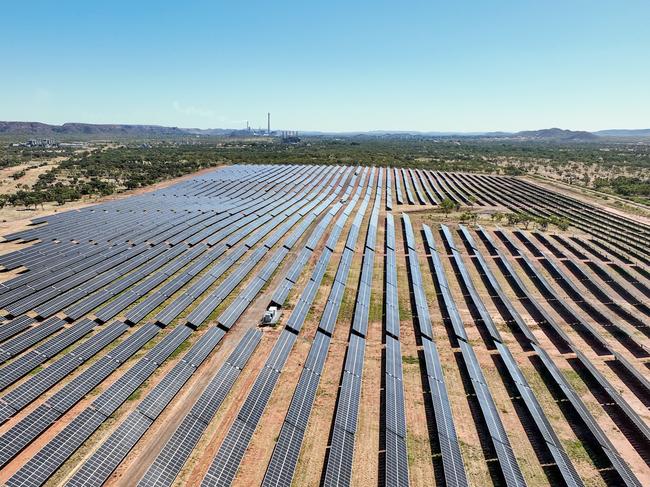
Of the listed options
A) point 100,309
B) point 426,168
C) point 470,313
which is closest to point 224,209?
point 100,309

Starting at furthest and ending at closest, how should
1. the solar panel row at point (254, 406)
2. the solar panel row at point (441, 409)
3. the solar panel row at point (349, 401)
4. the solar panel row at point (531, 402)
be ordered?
the solar panel row at point (531, 402) → the solar panel row at point (441, 409) → the solar panel row at point (349, 401) → the solar panel row at point (254, 406)

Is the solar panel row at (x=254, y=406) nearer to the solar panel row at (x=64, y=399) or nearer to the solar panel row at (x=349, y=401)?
the solar panel row at (x=349, y=401)

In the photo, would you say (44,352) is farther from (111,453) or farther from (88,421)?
(111,453)

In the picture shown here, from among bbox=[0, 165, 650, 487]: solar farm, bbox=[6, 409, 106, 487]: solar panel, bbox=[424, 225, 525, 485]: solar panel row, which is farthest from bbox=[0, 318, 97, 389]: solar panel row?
bbox=[424, 225, 525, 485]: solar panel row

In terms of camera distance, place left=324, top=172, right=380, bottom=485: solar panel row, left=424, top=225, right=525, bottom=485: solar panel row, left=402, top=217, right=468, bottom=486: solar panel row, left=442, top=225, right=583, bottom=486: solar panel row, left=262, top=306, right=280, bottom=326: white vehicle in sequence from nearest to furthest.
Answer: left=324, top=172, right=380, bottom=485: solar panel row < left=402, top=217, right=468, bottom=486: solar panel row < left=424, top=225, right=525, bottom=485: solar panel row < left=442, top=225, right=583, bottom=486: solar panel row < left=262, top=306, right=280, bottom=326: white vehicle

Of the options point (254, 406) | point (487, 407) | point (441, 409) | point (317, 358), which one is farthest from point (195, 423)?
point (487, 407)

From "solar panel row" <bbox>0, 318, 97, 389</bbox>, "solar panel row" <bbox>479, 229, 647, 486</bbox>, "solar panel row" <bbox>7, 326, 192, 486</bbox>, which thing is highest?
"solar panel row" <bbox>0, 318, 97, 389</bbox>

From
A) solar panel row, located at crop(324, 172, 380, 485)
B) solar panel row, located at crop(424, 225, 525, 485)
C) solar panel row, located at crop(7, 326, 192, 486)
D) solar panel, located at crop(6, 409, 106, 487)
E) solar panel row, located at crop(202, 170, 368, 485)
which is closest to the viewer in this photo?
solar panel, located at crop(6, 409, 106, 487)

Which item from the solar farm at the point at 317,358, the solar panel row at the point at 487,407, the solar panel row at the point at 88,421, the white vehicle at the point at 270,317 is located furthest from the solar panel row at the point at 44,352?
the solar panel row at the point at 487,407

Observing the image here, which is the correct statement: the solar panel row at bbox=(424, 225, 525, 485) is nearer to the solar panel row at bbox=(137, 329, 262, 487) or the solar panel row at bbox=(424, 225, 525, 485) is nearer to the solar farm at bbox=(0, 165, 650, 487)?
the solar farm at bbox=(0, 165, 650, 487)

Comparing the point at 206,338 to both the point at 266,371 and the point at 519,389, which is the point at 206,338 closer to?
the point at 266,371
